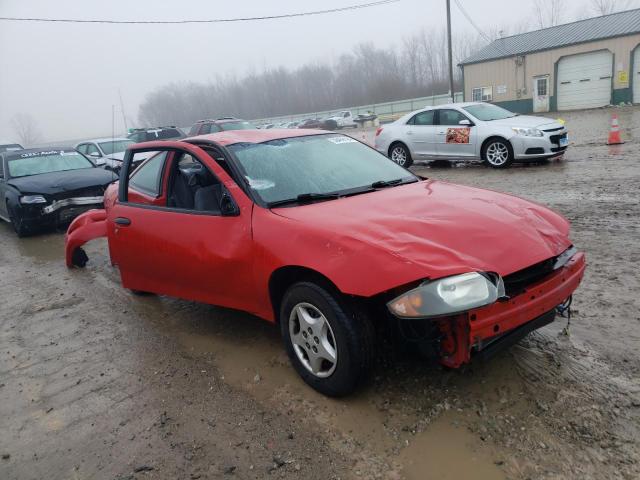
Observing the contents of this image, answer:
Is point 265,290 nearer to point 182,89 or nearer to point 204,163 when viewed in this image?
point 204,163

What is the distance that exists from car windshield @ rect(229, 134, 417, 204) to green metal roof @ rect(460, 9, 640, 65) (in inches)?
1128

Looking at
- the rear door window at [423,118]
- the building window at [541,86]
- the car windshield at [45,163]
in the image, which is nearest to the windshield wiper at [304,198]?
the car windshield at [45,163]

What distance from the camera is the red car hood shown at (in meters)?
2.52

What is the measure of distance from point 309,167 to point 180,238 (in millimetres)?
1123

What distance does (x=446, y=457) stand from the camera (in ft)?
7.88

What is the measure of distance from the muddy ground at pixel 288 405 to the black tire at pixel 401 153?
8.65m

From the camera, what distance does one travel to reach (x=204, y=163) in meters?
3.65

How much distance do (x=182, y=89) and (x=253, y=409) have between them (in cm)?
10796

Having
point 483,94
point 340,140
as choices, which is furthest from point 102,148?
point 483,94

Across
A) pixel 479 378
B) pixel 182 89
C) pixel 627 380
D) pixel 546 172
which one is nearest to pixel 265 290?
pixel 479 378

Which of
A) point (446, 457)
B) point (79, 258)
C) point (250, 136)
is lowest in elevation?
point (446, 457)

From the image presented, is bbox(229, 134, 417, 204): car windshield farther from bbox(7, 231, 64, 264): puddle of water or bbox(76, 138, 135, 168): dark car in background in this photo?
bbox(76, 138, 135, 168): dark car in background

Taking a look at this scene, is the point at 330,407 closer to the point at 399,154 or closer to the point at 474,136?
the point at 474,136

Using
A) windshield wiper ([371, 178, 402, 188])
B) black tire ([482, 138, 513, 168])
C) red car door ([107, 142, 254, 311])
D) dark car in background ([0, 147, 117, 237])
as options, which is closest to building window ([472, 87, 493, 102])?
black tire ([482, 138, 513, 168])
